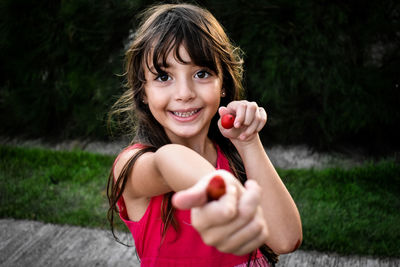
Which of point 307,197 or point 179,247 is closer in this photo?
point 179,247

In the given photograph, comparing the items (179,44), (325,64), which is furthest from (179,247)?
(325,64)

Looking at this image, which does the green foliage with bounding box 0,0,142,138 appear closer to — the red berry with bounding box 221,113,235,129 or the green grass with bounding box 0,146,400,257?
the green grass with bounding box 0,146,400,257

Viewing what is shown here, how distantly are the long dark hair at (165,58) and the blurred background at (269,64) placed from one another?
1.77m

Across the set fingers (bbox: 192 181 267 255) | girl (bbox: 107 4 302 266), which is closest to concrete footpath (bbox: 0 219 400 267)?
girl (bbox: 107 4 302 266)

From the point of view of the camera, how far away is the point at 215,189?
2.59ft

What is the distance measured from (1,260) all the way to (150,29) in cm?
182

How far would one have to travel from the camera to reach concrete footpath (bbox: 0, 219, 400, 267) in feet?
7.79

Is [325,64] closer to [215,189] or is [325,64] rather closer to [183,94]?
[183,94]

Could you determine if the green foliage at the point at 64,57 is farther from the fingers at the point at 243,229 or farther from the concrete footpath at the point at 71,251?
the fingers at the point at 243,229

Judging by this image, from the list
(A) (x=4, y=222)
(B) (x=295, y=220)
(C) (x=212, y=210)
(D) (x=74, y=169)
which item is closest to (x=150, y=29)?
(B) (x=295, y=220)

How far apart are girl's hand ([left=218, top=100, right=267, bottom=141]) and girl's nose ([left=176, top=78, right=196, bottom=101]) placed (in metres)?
0.17

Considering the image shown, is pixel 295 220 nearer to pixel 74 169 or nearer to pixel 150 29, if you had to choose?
pixel 150 29

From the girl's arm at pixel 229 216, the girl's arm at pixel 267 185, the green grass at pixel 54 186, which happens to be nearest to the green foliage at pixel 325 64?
the green grass at pixel 54 186

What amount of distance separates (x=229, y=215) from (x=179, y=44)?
3.04 ft
